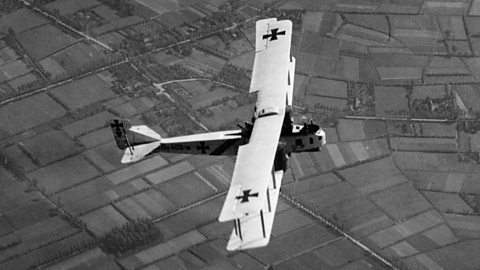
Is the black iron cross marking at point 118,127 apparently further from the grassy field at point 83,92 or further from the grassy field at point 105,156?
the grassy field at point 83,92

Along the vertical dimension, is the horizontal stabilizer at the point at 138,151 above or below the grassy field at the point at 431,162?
above

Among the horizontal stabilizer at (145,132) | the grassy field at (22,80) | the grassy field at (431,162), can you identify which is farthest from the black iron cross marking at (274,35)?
the grassy field at (22,80)

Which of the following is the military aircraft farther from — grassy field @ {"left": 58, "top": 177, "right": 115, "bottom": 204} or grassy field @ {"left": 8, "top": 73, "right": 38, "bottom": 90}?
grassy field @ {"left": 8, "top": 73, "right": 38, "bottom": 90}

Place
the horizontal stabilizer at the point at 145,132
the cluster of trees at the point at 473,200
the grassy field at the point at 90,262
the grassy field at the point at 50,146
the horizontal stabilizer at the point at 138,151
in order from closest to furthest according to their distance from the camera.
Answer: the horizontal stabilizer at the point at 138,151, the horizontal stabilizer at the point at 145,132, the grassy field at the point at 90,262, the cluster of trees at the point at 473,200, the grassy field at the point at 50,146

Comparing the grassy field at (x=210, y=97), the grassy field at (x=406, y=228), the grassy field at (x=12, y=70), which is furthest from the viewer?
the grassy field at (x=12, y=70)

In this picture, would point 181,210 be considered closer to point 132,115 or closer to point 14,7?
point 132,115

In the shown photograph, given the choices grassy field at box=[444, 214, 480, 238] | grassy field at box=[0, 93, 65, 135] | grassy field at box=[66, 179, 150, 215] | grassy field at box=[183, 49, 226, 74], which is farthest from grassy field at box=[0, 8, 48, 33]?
grassy field at box=[444, 214, 480, 238]
